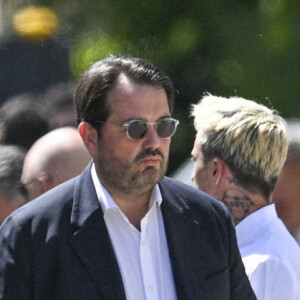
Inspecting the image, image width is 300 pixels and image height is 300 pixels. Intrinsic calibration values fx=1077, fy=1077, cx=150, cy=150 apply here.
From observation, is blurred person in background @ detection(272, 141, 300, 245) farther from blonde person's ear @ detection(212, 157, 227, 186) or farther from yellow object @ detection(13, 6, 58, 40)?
yellow object @ detection(13, 6, 58, 40)

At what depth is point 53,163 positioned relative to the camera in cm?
461

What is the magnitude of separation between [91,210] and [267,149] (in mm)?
1062

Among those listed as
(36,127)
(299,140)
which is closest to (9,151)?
(36,127)

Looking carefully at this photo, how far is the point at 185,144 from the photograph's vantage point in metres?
5.61

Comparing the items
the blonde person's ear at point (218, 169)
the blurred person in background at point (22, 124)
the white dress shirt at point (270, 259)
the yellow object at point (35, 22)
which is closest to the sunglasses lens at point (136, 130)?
the white dress shirt at point (270, 259)

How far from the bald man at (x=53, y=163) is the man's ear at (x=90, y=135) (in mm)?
1051

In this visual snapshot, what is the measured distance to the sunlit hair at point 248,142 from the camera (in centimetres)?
420

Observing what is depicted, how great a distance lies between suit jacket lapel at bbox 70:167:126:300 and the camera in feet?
10.7

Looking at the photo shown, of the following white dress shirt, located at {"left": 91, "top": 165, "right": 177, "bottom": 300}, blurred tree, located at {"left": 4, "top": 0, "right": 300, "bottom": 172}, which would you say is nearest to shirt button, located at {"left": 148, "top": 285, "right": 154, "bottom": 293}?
white dress shirt, located at {"left": 91, "top": 165, "right": 177, "bottom": 300}

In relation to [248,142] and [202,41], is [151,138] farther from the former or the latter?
[202,41]

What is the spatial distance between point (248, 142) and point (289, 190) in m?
0.97

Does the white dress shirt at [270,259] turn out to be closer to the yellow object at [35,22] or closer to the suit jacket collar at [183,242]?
the suit jacket collar at [183,242]

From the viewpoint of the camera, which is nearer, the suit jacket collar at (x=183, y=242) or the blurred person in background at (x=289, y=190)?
the suit jacket collar at (x=183, y=242)

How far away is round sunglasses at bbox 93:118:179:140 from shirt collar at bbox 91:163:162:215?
0.20 metres
